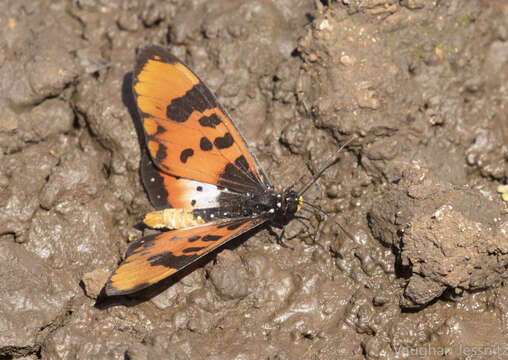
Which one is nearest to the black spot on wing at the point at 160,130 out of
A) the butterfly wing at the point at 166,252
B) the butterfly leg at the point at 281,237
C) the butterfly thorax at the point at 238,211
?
the butterfly thorax at the point at 238,211

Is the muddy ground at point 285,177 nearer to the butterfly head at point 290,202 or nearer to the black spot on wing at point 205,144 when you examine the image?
the butterfly head at point 290,202

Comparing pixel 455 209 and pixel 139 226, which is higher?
pixel 455 209

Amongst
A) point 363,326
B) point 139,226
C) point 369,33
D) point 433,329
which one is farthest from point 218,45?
point 433,329

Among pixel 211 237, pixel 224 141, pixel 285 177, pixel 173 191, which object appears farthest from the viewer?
pixel 285 177

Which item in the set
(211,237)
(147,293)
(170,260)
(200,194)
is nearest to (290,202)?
(211,237)

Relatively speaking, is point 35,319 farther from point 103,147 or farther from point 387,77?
point 387,77

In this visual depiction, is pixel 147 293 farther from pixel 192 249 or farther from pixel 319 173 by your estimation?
pixel 319 173

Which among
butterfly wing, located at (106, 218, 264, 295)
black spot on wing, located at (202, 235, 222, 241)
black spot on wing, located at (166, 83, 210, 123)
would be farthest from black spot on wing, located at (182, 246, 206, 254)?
black spot on wing, located at (166, 83, 210, 123)
